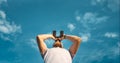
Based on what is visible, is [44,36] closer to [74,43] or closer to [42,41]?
[42,41]

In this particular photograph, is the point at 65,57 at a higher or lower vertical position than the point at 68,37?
lower

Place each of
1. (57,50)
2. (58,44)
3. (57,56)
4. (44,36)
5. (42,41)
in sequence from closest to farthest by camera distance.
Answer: (57,56) < (57,50) < (58,44) < (42,41) < (44,36)

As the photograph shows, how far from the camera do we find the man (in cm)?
862

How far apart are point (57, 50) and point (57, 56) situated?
0.22 metres

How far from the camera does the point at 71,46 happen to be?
9.30m

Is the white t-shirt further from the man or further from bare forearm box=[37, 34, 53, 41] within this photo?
bare forearm box=[37, 34, 53, 41]

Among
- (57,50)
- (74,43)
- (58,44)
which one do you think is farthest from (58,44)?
(74,43)

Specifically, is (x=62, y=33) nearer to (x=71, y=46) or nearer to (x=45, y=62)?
(x=71, y=46)

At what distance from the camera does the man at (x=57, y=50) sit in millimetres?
8617

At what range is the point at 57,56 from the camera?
8.62m

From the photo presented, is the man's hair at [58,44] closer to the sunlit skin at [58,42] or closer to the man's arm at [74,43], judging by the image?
the sunlit skin at [58,42]

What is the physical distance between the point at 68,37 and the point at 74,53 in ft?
1.96

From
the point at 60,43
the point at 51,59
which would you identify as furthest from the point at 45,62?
the point at 60,43

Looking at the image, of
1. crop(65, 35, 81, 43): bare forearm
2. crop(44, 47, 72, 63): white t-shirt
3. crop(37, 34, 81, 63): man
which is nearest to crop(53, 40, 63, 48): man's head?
crop(37, 34, 81, 63): man
